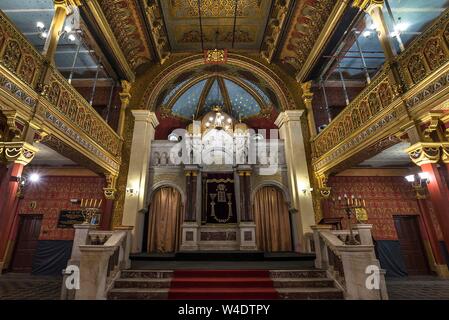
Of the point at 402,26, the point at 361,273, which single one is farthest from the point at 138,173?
the point at 402,26

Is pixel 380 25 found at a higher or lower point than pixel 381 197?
higher

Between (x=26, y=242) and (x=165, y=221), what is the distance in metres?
6.02

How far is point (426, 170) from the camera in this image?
4.32m

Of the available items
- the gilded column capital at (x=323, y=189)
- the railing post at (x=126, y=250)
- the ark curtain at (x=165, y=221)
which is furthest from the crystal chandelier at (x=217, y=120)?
the railing post at (x=126, y=250)

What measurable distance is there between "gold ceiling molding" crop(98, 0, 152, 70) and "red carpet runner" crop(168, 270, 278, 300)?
8305 mm

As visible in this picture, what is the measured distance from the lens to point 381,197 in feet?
32.9

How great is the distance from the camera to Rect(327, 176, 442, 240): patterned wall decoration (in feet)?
31.7

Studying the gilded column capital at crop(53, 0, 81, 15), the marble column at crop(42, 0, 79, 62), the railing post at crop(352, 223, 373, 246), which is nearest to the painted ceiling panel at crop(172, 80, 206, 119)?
the gilded column capital at crop(53, 0, 81, 15)

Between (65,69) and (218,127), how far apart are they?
7521 mm

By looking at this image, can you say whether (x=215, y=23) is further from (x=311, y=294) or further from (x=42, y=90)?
(x=311, y=294)

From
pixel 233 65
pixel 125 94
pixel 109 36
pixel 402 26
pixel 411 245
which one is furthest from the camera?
pixel 233 65

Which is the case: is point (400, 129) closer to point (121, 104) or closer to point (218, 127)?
point (218, 127)

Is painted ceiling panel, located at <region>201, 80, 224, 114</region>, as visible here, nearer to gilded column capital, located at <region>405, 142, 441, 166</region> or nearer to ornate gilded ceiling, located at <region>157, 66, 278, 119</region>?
ornate gilded ceiling, located at <region>157, 66, 278, 119</region>

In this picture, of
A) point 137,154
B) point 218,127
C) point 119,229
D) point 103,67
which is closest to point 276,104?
point 218,127
